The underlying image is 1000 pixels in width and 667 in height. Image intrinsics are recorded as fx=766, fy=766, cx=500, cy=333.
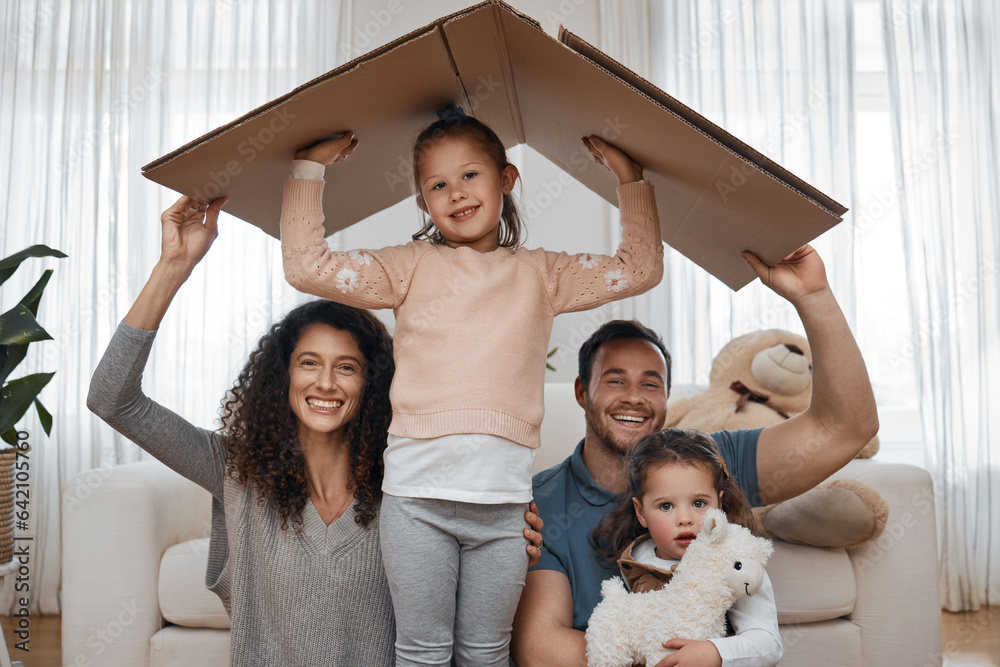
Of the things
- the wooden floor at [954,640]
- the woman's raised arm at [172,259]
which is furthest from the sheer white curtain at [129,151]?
the woman's raised arm at [172,259]

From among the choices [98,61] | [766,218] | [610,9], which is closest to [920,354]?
[610,9]

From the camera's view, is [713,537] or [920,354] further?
[920,354]

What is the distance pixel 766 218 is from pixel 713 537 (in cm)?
44

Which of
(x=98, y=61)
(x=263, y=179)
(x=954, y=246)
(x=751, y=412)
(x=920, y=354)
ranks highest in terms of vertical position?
(x=98, y=61)

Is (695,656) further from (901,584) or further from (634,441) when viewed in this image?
(901,584)

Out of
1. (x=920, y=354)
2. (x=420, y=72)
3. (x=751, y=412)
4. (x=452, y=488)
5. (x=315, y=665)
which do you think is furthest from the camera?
(x=920, y=354)

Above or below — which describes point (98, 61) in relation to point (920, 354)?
above

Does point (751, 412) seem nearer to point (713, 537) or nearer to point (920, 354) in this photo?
point (713, 537)

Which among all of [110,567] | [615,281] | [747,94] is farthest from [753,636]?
[747,94]

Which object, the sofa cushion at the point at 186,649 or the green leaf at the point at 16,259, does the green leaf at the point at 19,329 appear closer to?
the green leaf at the point at 16,259

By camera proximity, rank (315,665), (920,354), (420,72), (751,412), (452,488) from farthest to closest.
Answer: (920,354), (751,412), (315,665), (452,488), (420,72)

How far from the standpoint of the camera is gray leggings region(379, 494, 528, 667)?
1087mm

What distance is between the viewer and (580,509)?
142 centimetres

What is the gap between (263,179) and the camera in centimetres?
112
